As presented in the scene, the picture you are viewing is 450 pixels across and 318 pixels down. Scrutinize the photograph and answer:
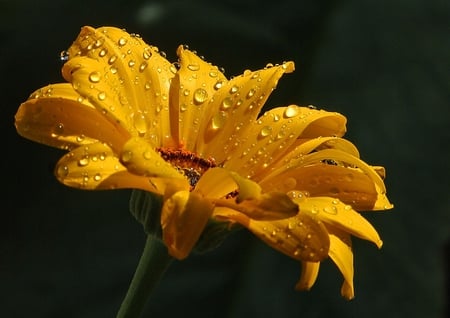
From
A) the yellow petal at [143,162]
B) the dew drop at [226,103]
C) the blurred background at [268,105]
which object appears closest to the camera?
the yellow petal at [143,162]

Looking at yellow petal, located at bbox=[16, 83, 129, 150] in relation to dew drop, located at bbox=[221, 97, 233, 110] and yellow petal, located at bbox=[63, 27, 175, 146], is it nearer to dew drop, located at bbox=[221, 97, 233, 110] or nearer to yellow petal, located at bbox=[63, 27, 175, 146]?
yellow petal, located at bbox=[63, 27, 175, 146]

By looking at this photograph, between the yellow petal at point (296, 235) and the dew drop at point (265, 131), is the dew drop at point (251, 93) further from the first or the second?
the yellow petal at point (296, 235)

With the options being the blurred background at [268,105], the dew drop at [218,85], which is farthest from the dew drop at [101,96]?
the blurred background at [268,105]

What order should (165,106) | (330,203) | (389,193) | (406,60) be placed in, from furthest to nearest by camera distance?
(406,60) < (389,193) < (165,106) < (330,203)

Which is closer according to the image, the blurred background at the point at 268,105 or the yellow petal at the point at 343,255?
the yellow petal at the point at 343,255

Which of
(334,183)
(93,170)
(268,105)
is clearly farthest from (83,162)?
(268,105)

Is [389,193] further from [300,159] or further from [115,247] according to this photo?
[300,159]

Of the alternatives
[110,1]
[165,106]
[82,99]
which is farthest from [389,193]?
[82,99]
